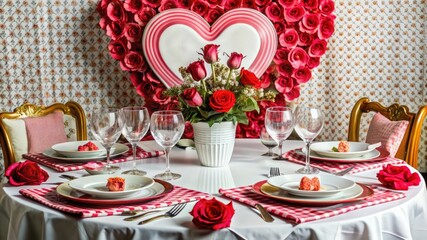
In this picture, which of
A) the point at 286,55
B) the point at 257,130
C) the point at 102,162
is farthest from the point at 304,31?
the point at 102,162

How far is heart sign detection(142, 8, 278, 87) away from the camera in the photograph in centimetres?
326

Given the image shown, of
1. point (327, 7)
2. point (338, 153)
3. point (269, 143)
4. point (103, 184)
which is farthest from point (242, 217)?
point (327, 7)

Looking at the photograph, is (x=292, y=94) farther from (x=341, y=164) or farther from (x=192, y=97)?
(x=192, y=97)

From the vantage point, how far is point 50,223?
1561mm

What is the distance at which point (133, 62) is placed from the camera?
3.31m

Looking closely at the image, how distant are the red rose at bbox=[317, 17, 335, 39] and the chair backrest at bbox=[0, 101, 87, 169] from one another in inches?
52.3

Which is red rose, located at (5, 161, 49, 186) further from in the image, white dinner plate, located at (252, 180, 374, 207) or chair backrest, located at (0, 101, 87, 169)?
chair backrest, located at (0, 101, 87, 169)

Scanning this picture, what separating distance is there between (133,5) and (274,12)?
0.75 m

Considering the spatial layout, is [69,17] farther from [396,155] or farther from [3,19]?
[396,155]

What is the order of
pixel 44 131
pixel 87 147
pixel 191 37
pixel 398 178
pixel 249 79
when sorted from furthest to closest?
pixel 191 37 < pixel 44 131 < pixel 87 147 < pixel 249 79 < pixel 398 178

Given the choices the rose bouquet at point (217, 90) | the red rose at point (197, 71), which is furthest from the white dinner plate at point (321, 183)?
the red rose at point (197, 71)

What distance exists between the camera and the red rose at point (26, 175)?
72.7 inches

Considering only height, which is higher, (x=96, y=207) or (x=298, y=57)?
(x=298, y=57)

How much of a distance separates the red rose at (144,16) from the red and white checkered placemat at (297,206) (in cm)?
176
